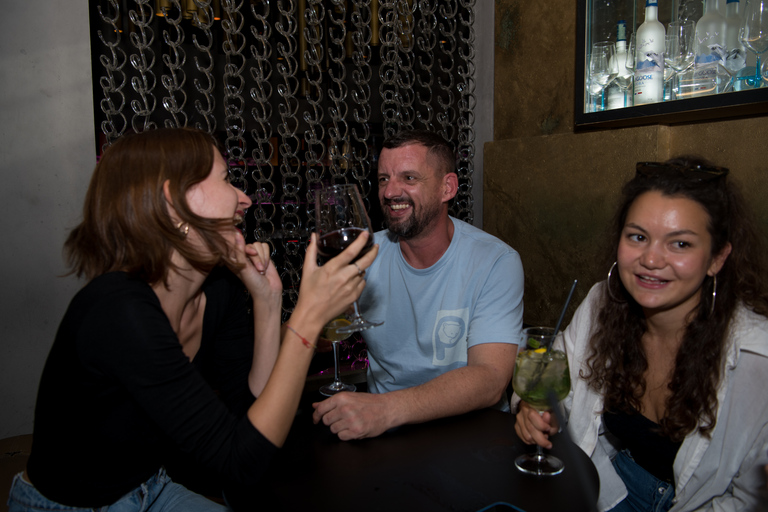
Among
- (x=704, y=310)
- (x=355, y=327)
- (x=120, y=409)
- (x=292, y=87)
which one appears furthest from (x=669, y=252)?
(x=292, y=87)

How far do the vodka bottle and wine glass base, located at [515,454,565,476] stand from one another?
1600 millimetres

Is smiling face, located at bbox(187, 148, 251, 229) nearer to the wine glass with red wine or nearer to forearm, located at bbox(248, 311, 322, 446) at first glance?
the wine glass with red wine

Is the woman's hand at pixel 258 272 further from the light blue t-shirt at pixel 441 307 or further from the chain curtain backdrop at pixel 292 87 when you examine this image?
the chain curtain backdrop at pixel 292 87

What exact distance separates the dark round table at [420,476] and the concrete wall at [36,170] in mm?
1884

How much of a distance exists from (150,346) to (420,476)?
2.06 ft

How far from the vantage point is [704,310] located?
1542 millimetres

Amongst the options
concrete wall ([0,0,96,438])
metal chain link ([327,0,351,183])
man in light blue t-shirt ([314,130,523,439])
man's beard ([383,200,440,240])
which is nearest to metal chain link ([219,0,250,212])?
metal chain link ([327,0,351,183])

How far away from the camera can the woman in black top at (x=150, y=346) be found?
1.11 meters

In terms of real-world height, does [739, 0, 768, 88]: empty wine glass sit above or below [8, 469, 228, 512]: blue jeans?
above

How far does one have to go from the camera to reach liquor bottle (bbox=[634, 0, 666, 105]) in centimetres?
211

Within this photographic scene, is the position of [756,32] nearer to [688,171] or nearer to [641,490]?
[688,171]

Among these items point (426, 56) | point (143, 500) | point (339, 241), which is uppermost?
point (426, 56)

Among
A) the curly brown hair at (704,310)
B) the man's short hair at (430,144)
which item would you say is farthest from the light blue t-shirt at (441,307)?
the curly brown hair at (704,310)

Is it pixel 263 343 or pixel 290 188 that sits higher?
pixel 290 188
